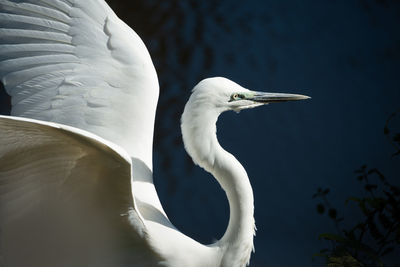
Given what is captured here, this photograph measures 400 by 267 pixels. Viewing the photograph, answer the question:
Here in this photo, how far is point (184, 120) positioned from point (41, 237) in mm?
399

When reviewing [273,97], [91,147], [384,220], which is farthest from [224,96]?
[384,220]

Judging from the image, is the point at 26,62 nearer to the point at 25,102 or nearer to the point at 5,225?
the point at 25,102

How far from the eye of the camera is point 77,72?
160cm

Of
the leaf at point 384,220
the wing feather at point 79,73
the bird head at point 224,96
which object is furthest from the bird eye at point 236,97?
the leaf at point 384,220

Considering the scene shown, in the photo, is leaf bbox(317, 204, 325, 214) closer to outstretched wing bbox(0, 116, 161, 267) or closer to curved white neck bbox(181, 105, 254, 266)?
curved white neck bbox(181, 105, 254, 266)

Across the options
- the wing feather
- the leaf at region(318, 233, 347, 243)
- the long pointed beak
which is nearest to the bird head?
the long pointed beak

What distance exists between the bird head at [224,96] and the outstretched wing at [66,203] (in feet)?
0.99

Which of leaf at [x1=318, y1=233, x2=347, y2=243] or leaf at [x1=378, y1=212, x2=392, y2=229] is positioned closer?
leaf at [x1=318, y1=233, x2=347, y2=243]

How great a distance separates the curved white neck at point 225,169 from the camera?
52.5 inches

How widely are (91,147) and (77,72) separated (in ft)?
1.96

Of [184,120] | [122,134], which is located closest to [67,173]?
[184,120]

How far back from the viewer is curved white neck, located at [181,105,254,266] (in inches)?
52.5

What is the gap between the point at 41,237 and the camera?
1.25 meters

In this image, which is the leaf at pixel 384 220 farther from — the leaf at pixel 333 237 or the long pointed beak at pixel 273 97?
the long pointed beak at pixel 273 97
